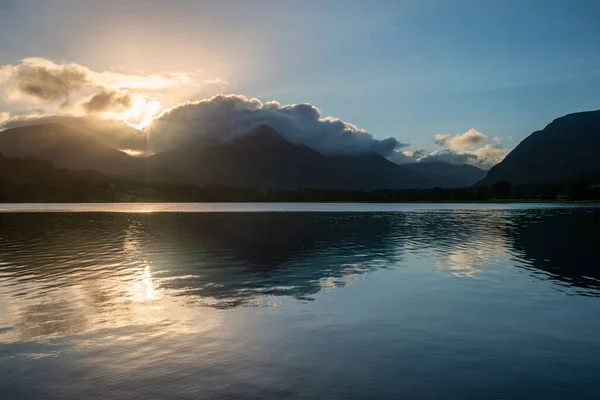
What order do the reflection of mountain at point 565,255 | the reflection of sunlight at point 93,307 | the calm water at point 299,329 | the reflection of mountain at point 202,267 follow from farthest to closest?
the reflection of mountain at point 565,255 → the reflection of mountain at point 202,267 → the reflection of sunlight at point 93,307 → the calm water at point 299,329

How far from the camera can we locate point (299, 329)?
23.5 m

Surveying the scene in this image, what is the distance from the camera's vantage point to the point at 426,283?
3700cm

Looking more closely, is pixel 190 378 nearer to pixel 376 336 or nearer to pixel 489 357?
pixel 376 336

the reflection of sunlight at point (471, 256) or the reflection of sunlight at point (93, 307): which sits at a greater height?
the reflection of sunlight at point (93, 307)

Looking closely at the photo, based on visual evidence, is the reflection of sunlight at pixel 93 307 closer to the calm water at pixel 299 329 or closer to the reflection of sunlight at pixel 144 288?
the reflection of sunlight at pixel 144 288

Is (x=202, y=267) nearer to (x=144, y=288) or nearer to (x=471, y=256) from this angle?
(x=144, y=288)

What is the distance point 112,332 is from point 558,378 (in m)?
20.8

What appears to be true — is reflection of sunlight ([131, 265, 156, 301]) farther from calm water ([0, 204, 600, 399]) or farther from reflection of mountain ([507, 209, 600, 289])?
reflection of mountain ([507, 209, 600, 289])

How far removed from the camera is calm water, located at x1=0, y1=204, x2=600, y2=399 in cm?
1636

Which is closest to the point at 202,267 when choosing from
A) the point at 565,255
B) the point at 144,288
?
the point at 144,288

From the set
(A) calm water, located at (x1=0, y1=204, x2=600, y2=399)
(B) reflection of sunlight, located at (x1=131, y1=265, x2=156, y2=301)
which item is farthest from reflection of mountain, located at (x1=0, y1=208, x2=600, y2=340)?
(A) calm water, located at (x1=0, y1=204, x2=600, y2=399)

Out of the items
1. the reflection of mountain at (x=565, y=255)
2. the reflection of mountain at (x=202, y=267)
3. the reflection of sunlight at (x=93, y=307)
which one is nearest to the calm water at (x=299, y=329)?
the reflection of sunlight at (x=93, y=307)

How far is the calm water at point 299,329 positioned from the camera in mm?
16359

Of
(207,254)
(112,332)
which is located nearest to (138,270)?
(207,254)
